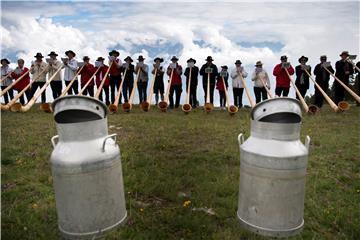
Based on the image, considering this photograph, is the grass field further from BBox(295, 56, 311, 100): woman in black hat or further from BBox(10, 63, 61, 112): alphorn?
BBox(295, 56, 311, 100): woman in black hat

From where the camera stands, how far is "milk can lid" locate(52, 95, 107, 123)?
11.4 ft

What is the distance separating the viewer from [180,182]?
5090 mm

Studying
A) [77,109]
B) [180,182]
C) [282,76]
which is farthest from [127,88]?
[77,109]

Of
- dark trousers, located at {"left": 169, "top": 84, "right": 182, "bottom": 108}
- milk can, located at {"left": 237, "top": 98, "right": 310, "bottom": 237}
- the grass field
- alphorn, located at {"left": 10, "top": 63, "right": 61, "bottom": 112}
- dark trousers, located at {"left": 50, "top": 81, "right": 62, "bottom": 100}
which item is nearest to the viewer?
milk can, located at {"left": 237, "top": 98, "right": 310, "bottom": 237}

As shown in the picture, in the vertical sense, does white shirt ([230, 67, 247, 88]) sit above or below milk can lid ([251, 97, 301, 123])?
above

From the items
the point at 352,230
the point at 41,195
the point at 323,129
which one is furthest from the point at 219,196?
the point at 323,129

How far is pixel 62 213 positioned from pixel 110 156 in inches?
30.1

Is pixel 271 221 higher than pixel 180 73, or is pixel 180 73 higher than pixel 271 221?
pixel 180 73

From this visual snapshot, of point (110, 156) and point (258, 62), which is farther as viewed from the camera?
point (258, 62)

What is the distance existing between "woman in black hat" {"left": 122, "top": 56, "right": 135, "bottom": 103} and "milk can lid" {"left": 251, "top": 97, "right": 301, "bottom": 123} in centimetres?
961

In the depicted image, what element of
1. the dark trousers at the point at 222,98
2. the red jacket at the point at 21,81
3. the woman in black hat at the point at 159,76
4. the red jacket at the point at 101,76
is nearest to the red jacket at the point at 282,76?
the dark trousers at the point at 222,98

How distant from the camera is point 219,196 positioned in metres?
4.70

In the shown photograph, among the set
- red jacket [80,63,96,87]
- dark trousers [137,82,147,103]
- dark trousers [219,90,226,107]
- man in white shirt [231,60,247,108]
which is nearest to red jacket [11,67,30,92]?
red jacket [80,63,96,87]

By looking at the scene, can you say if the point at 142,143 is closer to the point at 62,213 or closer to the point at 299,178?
the point at 62,213
